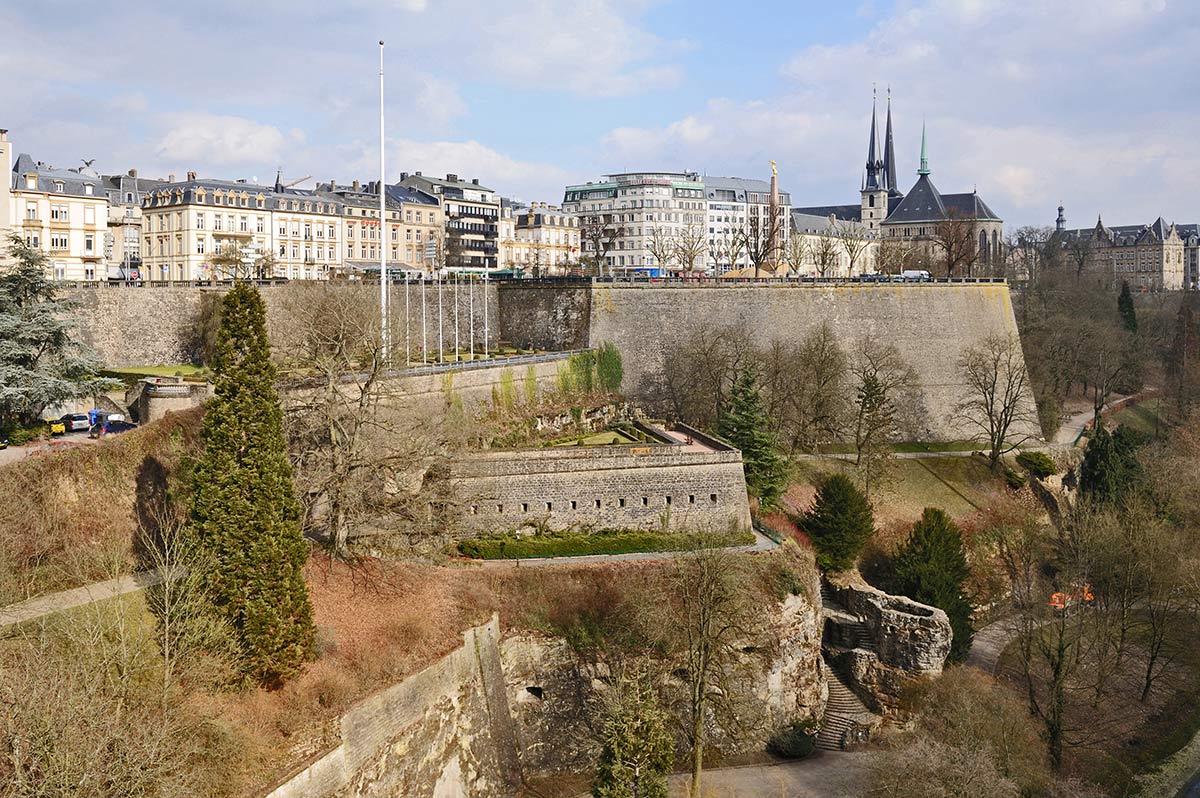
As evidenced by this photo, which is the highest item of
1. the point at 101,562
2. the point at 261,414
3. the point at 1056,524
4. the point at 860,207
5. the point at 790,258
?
the point at 860,207

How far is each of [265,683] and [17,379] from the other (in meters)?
13.9

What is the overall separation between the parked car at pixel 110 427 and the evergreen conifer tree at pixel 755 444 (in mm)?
20033

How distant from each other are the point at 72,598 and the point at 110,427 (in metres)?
11.8

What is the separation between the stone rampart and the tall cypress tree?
2164 mm

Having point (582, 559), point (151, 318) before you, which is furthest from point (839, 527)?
point (151, 318)

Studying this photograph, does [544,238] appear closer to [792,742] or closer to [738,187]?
[738,187]

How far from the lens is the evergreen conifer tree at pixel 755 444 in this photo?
38.1m

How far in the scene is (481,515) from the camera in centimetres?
3253

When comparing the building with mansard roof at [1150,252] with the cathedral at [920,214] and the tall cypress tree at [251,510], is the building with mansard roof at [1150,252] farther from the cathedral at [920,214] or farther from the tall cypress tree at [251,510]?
the tall cypress tree at [251,510]

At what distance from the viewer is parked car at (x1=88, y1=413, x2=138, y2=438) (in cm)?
3131

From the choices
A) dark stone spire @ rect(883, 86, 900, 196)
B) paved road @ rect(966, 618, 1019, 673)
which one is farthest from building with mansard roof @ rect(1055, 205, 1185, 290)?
paved road @ rect(966, 618, 1019, 673)

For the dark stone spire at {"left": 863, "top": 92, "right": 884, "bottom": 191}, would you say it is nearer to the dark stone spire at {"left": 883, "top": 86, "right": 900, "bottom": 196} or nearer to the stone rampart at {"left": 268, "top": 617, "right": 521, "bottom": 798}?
the dark stone spire at {"left": 883, "top": 86, "right": 900, "bottom": 196}

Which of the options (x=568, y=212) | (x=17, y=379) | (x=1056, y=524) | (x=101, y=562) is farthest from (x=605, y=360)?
(x=568, y=212)

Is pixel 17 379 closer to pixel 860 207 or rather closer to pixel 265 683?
pixel 265 683
